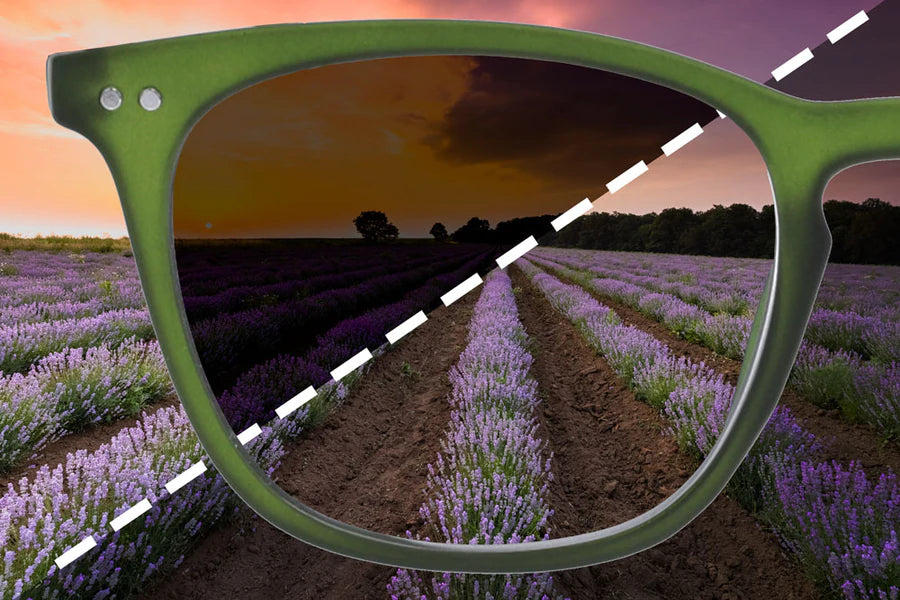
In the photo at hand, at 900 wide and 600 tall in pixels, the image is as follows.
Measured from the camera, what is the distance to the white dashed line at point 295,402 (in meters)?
1.61

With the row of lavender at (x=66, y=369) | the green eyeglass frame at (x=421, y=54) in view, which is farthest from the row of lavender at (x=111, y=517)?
the green eyeglass frame at (x=421, y=54)

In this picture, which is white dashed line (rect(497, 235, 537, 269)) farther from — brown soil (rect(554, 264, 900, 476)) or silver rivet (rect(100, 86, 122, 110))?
brown soil (rect(554, 264, 900, 476))

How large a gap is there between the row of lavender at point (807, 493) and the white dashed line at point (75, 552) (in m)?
1.44

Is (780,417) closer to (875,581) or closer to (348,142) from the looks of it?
(875,581)

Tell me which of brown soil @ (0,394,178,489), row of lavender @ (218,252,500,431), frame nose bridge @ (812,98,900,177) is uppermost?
brown soil @ (0,394,178,489)

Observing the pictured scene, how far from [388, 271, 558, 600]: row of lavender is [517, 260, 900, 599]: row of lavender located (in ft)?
1.63

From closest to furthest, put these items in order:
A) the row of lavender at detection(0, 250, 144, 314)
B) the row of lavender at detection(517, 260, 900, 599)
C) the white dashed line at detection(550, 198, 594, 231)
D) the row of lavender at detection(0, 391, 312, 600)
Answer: the white dashed line at detection(550, 198, 594, 231) < the row of lavender at detection(517, 260, 900, 599) < the row of lavender at detection(0, 391, 312, 600) < the row of lavender at detection(0, 250, 144, 314)

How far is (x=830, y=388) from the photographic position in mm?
1214

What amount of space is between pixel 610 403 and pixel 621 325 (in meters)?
0.48

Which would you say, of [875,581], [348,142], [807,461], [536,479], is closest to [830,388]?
[807,461]

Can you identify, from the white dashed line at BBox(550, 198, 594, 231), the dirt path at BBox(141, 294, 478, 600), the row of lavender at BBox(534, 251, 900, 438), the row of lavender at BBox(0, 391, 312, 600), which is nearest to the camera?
the white dashed line at BBox(550, 198, 594, 231)

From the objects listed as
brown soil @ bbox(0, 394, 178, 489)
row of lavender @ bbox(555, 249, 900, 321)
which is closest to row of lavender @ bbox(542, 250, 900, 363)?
row of lavender @ bbox(555, 249, 900, 321)

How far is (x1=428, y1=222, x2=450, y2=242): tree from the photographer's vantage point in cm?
104

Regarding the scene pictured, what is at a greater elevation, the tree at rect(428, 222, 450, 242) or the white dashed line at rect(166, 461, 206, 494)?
the tree at rect(428, 222, 450, 242)
